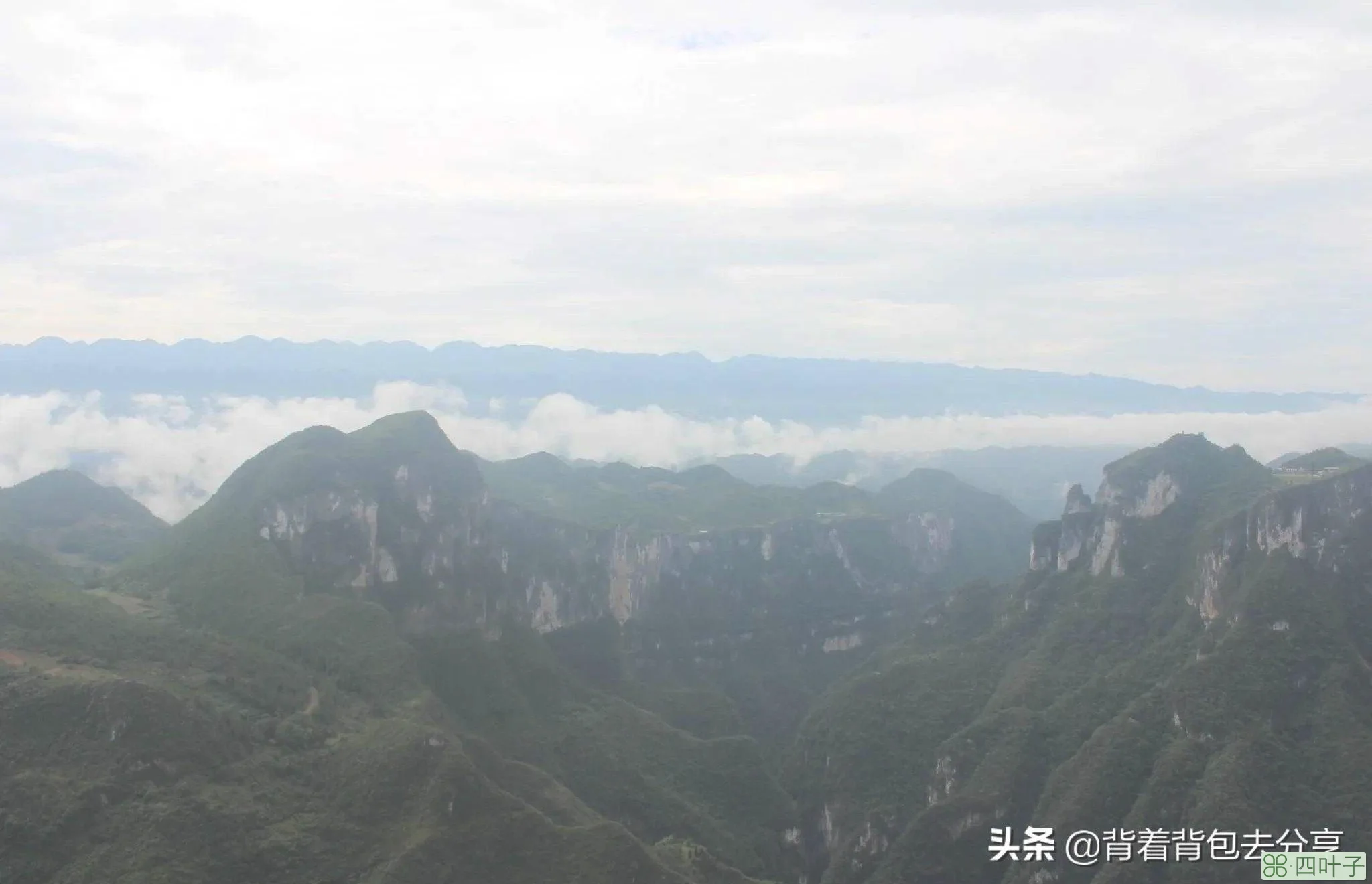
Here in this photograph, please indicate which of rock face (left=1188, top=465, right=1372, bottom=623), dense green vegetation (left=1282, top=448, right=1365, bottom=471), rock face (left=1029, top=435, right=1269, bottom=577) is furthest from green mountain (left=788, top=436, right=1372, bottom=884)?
dense green vegetation (left=1282, top=448, right=1365, bottom=471)

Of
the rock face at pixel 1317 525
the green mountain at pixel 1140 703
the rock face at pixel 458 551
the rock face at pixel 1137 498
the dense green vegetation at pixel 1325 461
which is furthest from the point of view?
the dense green vegetation at pixel 1325 461

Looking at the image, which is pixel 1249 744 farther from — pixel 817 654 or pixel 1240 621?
pixel 817 654

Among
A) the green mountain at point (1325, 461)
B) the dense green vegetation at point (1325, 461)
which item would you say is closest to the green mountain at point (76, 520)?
the green mountain at point (1325, 461)

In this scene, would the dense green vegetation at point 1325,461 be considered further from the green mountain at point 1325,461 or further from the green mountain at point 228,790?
the green mountain at point 228,790

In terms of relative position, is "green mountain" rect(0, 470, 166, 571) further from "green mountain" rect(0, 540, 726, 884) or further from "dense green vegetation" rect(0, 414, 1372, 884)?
"green mountain" rect(0, 540, 726, 884)

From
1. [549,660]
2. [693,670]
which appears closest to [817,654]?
[693,670]

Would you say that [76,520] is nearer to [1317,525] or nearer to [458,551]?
[458,551]

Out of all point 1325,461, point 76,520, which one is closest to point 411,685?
point 76,520
